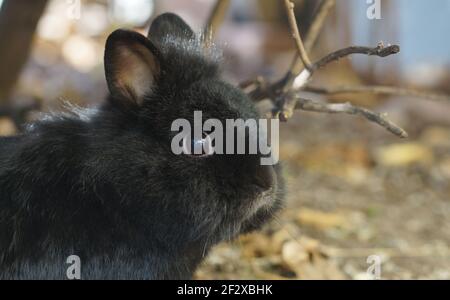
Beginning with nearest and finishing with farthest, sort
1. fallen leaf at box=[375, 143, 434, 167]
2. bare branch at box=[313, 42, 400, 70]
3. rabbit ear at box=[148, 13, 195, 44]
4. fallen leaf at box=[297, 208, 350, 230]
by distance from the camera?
bare branch at box=[313, 42, 400, 70] < rabbit ear at box=[148, 13, 195, 44] < fallen leaf at box=[297, 208, 350, 230] < fallen leaf at box=[375, 143, 434, 167]

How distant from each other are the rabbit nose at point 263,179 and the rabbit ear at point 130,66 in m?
0.64

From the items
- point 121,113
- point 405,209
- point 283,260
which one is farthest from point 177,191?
point 405,209

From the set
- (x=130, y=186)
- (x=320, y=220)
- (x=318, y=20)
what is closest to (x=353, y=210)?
(x=320, y=220)

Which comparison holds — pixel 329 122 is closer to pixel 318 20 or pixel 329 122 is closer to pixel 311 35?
pixel 311 35

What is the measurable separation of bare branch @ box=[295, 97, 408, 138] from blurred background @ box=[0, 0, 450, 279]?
0.41 metres

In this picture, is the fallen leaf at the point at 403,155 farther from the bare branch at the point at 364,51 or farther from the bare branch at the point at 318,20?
the bare branch at the point at 364,51

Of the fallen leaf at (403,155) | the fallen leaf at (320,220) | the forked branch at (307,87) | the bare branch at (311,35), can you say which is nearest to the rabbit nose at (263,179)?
the forked branch at (307,87)

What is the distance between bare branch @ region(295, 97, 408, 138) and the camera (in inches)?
131

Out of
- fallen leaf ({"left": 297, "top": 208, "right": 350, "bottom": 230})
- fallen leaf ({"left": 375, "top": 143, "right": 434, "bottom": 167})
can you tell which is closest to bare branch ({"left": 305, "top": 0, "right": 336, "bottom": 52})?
fallen leaf ({"left": 297, "top": 208, "right": 350, "bottom": 230})

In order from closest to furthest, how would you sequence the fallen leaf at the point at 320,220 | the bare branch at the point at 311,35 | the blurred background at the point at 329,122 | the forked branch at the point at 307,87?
the forked branch at the point at 307,87
the bare branch at the point at 311,35
the blurred background at the point at 329,122
the fallen leaf at the point at 320,220

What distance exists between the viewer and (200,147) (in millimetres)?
3111

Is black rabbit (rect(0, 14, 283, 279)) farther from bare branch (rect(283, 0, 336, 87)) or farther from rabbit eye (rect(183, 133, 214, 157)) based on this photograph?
bare branch (rect(283, 0, 336, 87))

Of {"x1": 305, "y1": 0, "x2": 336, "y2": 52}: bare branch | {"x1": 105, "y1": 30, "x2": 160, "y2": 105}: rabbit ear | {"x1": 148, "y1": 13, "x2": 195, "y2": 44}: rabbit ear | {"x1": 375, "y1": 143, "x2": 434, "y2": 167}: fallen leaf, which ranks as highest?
{"x1": 375, "y1": 143, "x2": 434, "y2": 167}: fallen leaf

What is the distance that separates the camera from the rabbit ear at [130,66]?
306cm
